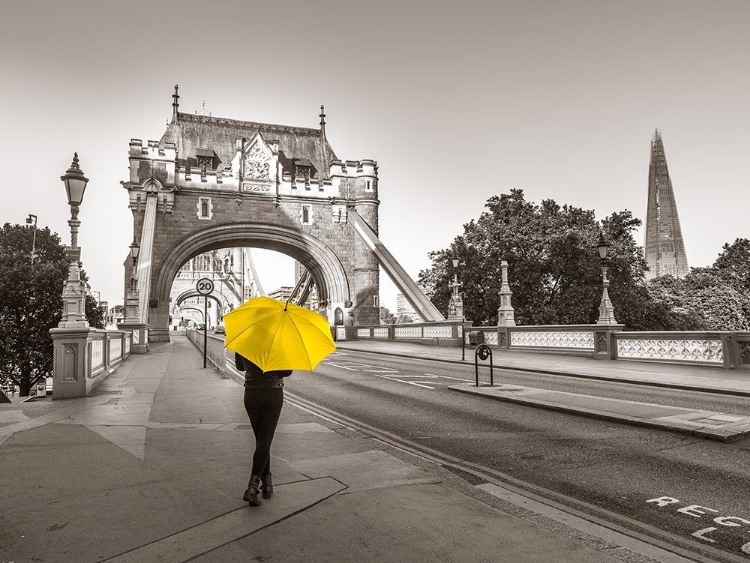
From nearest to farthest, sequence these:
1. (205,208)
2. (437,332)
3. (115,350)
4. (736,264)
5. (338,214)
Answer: (115,350), (437,332), (205,208), (338,214), (736,264)

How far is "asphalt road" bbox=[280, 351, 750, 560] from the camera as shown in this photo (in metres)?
4.54

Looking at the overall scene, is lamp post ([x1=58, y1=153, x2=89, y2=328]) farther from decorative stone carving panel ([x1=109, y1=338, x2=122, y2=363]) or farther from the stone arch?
the stone arch

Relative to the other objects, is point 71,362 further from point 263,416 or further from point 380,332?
point 380,332

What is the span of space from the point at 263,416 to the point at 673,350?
51.7 ft

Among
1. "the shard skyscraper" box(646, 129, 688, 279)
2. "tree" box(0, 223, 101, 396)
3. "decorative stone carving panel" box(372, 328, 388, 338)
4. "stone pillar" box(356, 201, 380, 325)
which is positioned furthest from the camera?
"the shard skyscraper" box(646, 129, 688, 279)

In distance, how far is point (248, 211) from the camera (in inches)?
1674

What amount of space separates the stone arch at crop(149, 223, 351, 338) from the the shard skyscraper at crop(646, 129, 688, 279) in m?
113

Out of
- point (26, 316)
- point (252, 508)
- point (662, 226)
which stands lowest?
point (252, 508)

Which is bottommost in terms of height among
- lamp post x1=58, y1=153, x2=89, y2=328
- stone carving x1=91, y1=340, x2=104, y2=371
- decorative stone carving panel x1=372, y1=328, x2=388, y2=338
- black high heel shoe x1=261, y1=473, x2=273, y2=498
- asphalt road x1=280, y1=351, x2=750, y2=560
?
asphalt road x1=280, y1=351, x2=750, y2=560

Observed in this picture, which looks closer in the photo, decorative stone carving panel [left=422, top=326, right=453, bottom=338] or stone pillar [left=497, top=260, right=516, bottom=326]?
stone pillar [left=497, top=260, right=516, bottom=326]

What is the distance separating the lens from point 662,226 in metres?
136

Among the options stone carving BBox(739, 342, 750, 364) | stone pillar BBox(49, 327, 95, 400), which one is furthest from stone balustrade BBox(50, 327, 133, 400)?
stone carving BBox(739, 342, 750, 364)

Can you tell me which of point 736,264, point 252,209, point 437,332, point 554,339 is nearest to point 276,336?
point 554,339

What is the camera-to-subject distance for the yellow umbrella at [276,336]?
4148 millimetres
